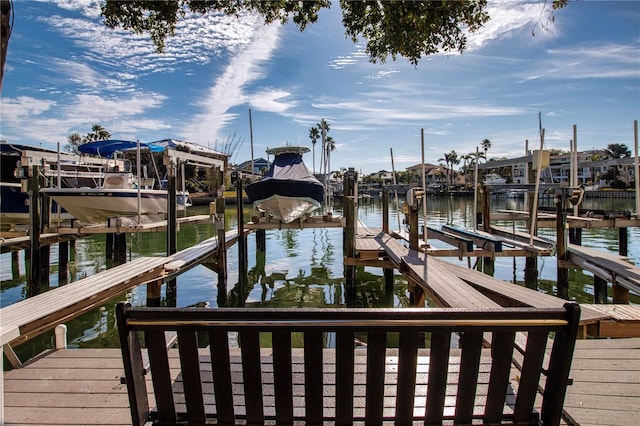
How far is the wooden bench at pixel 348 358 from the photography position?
1.91 m

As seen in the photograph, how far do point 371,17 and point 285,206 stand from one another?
27.1 feet

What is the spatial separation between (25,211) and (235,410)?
17677 mm

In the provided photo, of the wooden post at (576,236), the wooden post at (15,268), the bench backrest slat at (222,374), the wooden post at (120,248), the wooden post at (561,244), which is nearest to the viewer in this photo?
the bench backrest slat at (222,374)

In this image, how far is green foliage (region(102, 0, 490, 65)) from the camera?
475 cm

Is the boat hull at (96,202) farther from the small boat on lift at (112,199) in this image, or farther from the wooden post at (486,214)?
the wooden post at (486,214)

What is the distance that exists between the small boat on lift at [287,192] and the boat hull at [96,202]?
13.8 feet

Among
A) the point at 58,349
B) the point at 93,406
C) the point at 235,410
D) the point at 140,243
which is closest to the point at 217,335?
the point at 235,410

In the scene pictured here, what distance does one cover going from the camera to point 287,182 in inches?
520

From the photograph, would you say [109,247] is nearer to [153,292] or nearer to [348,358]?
[153,292]

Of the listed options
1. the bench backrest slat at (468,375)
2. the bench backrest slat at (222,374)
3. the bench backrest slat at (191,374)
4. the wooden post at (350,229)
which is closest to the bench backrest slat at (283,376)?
the bench backrest slat at (222,374)

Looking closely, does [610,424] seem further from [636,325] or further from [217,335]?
[217,335]

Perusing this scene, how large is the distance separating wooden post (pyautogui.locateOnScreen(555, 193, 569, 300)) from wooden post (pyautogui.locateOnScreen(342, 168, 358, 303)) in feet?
15.0

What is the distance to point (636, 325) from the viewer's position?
378cm

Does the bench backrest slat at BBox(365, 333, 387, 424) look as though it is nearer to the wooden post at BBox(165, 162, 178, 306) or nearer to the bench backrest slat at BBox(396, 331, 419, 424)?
the bench backrest slat at BBox(396, 331, 419, 424)
